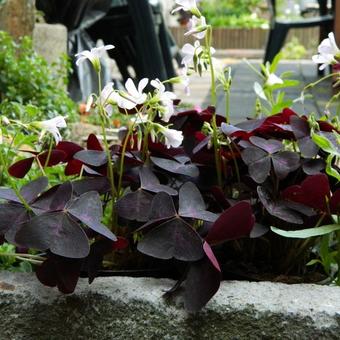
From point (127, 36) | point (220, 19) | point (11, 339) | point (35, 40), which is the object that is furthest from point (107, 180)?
point (220, 19)

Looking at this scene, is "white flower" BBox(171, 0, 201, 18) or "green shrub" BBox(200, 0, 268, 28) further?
"green shrub" BBox(200, 0, 268, 28)

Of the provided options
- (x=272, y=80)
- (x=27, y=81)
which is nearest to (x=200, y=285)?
(x=272, y=80)

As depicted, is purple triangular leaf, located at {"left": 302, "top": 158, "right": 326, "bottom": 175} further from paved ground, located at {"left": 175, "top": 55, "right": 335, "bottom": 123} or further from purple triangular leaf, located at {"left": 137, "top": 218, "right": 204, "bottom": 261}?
paved ground, located at {"left": 175, "top": 55, "right": 335, "bottom": 123}

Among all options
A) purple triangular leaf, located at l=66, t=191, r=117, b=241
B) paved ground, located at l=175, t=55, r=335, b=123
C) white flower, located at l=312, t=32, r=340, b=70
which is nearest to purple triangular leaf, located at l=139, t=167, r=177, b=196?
purple triangular leaf, located at l=66, t=191, r=117, b=241

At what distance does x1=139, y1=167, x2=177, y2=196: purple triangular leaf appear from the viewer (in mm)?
1161

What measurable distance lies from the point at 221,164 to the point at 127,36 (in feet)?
14.9

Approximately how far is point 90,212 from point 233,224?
221 mm

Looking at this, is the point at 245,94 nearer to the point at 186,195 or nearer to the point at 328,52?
the point at 328,52

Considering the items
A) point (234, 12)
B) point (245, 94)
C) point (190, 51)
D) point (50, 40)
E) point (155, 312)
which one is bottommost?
point (234, 12)

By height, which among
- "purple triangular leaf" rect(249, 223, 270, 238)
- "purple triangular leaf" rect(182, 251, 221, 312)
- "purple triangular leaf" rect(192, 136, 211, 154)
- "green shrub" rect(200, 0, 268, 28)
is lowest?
"green shrub" rect(200, 0, 268, 28)

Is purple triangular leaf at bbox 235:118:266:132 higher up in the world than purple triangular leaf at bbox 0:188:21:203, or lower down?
higher up

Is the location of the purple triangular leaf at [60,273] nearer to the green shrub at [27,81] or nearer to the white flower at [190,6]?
the white flower at [190,6]

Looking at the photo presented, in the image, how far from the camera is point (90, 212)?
3.49 feet

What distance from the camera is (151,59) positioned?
4.43 metres
